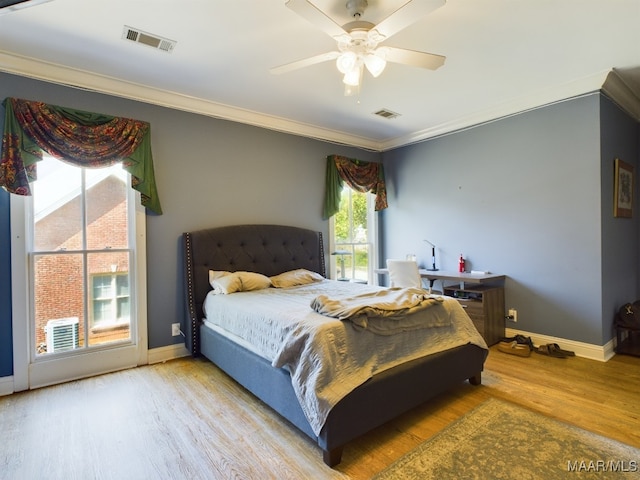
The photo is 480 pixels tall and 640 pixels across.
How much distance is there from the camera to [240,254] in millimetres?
3482

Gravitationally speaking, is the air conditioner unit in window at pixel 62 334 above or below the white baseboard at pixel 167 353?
above

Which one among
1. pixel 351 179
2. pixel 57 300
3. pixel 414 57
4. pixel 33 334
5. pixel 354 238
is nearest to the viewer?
pixel 414 57

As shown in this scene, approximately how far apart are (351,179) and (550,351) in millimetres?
2898

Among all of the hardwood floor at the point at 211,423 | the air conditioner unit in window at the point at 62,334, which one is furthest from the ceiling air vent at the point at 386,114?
the air conditioner unit in window at the point at 62,334

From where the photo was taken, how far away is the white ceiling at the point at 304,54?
204 cm

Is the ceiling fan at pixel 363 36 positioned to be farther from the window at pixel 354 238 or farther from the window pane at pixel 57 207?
the window at pixel 354 238

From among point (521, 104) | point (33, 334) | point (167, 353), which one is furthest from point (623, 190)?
point (33, 334)

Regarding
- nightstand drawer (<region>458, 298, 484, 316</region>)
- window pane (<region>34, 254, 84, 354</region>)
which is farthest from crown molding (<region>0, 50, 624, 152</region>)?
nightstand drawer (<region>458, 298, 484, 316</region>)

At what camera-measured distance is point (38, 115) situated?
2.52 metres

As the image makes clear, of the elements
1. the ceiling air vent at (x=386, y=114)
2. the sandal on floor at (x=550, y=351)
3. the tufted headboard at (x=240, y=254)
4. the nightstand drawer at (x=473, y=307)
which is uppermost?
the ceiling air vent at (x=386, y=114)

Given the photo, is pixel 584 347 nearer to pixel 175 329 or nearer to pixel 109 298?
pixel 175 329

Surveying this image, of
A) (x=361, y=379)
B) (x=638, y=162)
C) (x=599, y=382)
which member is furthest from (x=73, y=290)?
(x=638, y=162)

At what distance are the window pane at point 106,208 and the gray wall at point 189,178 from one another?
0.25 m

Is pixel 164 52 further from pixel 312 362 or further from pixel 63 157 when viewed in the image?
pixel 312 362
